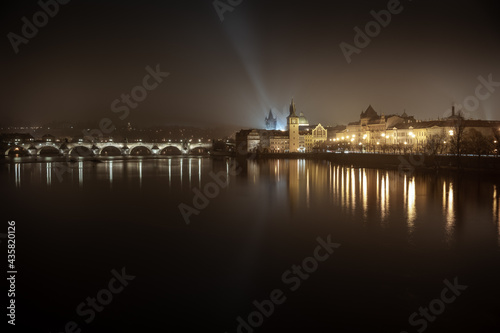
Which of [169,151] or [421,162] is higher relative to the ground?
[169,151]

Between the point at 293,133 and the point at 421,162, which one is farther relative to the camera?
the point at 293,133

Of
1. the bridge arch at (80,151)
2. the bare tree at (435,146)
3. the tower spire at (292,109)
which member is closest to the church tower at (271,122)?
the tower spire at (292,109)

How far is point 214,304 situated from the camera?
7.79m

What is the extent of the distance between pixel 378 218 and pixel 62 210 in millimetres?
13826

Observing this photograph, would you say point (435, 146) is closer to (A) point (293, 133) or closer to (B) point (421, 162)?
(B) point (421, 162)

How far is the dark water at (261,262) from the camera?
23.8 ft

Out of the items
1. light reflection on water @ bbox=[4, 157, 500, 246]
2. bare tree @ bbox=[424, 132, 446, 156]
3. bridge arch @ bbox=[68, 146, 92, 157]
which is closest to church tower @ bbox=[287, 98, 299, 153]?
bare tree @ bbox=[424, 132, 446, 156]

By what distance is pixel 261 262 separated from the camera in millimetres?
10195

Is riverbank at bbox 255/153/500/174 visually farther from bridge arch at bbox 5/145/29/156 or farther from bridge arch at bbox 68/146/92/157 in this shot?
bridge arch at bbox 5/145/29/156

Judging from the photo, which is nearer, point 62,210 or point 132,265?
point 132,265

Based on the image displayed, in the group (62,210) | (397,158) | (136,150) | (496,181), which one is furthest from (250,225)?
(136,150)

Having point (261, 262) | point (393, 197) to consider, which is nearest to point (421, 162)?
point (393, 197)

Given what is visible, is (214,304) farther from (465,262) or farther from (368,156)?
(368,156)

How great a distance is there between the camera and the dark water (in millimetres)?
7246
